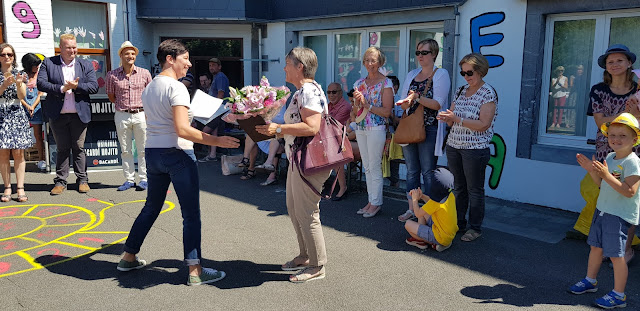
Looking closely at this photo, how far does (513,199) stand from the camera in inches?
275

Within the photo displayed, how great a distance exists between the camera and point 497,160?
7.15 meters

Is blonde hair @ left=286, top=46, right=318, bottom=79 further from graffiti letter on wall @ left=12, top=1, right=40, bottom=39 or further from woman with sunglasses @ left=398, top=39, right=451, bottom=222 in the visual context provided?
graffiti letter on wall @ left=12, top=1, right=40, bottom=39

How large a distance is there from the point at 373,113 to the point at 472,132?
4.09ft

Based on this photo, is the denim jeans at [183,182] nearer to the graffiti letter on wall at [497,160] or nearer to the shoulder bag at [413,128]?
the shoulder bag at [413,128]

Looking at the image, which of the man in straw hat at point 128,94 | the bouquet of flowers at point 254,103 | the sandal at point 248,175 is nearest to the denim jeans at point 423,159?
the bouquet of flowers at point 254,103

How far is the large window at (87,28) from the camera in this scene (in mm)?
10227

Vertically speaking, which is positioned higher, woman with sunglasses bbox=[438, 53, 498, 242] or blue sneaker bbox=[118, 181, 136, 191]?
woman with sunglasses bbox=[438, 53, 498, 242]

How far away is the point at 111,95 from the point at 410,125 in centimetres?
425

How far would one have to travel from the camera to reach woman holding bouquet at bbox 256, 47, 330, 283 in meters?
3.94

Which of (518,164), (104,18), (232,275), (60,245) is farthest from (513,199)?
(104,18)

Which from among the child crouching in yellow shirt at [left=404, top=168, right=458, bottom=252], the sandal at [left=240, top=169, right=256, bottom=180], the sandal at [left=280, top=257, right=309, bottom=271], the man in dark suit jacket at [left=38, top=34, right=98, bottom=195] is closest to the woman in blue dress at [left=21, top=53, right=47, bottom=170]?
the man in dark suit jacket at [left=38, top=34, right=98, bottom=195]

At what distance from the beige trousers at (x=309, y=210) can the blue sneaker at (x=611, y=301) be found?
2.08m

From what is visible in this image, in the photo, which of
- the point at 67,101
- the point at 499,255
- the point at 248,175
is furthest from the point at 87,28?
Result: the point at 499,255

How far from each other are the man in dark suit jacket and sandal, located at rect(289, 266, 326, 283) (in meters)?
4.44
